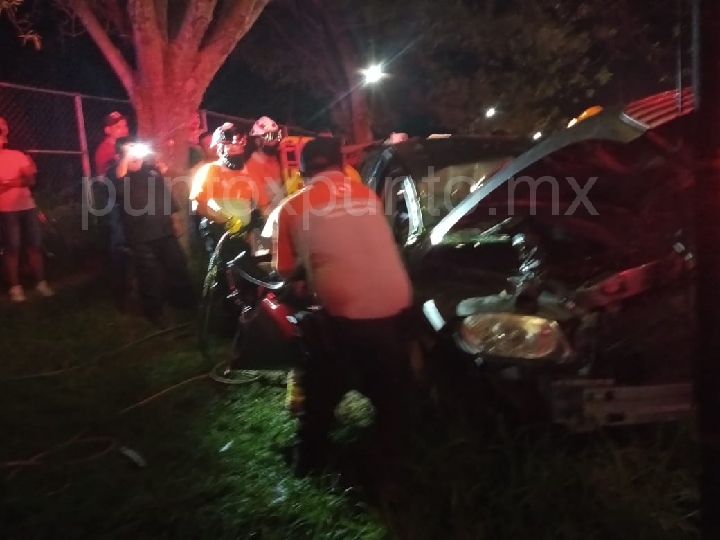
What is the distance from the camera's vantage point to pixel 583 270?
3.81 m

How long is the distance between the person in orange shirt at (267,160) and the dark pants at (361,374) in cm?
355

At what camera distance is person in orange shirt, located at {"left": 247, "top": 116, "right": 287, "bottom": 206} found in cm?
715

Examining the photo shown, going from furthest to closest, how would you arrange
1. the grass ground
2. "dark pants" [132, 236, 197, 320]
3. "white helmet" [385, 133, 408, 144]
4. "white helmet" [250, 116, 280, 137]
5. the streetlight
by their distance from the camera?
1. the streetlight
2. "white helmet" [250, 116, 280, 137]
3. "dark pants" [132, 236, 197, 320]
4. "white helmet" [385, 133, 408, 144]
5. the grass ground

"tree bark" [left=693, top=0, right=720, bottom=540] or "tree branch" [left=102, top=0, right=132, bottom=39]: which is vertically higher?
"tree branch" [left=102, top=0, right=132, bottom=39]

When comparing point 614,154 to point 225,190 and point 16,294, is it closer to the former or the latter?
point 225,190

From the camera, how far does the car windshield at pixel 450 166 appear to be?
539cm

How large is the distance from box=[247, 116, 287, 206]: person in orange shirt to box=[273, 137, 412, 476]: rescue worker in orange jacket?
3.47 m

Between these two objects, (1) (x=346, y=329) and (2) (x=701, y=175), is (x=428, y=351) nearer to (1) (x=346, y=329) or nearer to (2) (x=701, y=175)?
(1) (x=346, y=329)

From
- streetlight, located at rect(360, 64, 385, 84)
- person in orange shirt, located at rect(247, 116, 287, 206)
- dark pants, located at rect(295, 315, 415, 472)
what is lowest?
dark pants, located at rect(295, 315, 415, 472)

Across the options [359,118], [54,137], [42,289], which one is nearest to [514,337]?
[42,289]

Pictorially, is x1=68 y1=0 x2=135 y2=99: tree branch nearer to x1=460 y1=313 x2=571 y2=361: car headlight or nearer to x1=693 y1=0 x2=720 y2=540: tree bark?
x1=460 y1=313 x2=571 y2=361: car headlight

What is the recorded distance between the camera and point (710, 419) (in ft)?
6.98

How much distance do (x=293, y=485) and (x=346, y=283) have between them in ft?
3.40

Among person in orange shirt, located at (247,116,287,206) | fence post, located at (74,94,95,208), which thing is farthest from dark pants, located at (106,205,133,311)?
fence post, located at (74,94,95,208)
